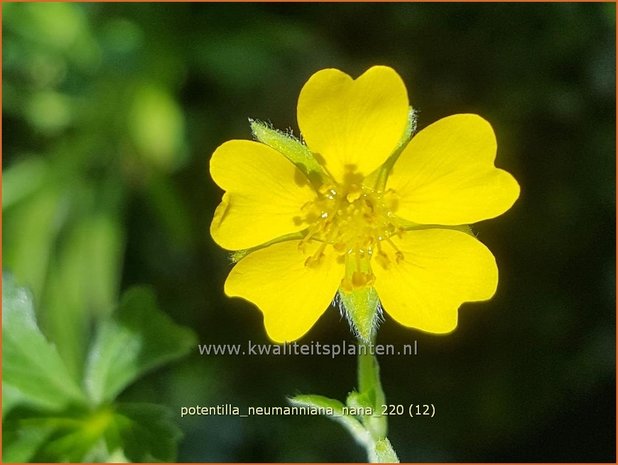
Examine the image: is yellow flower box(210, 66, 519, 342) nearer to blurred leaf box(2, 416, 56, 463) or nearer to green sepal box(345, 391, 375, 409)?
green sepal box(345, 391, 375, 409)

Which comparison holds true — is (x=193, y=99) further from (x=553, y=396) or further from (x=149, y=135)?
(x=553, y=396)

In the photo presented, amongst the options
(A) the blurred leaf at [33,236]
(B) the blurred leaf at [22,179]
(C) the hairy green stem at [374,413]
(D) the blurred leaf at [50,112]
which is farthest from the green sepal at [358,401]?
(D) the blurred leaf at [50,112]

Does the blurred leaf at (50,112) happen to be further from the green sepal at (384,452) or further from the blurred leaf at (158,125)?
the green sepal at (384,452)

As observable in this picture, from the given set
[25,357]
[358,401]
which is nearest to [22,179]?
[25,357]

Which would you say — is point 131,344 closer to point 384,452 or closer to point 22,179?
point 384,452

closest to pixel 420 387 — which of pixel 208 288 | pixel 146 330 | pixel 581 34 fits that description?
pixel 208 288

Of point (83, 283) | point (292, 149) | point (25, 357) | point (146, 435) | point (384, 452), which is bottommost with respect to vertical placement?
point (384, 452)
